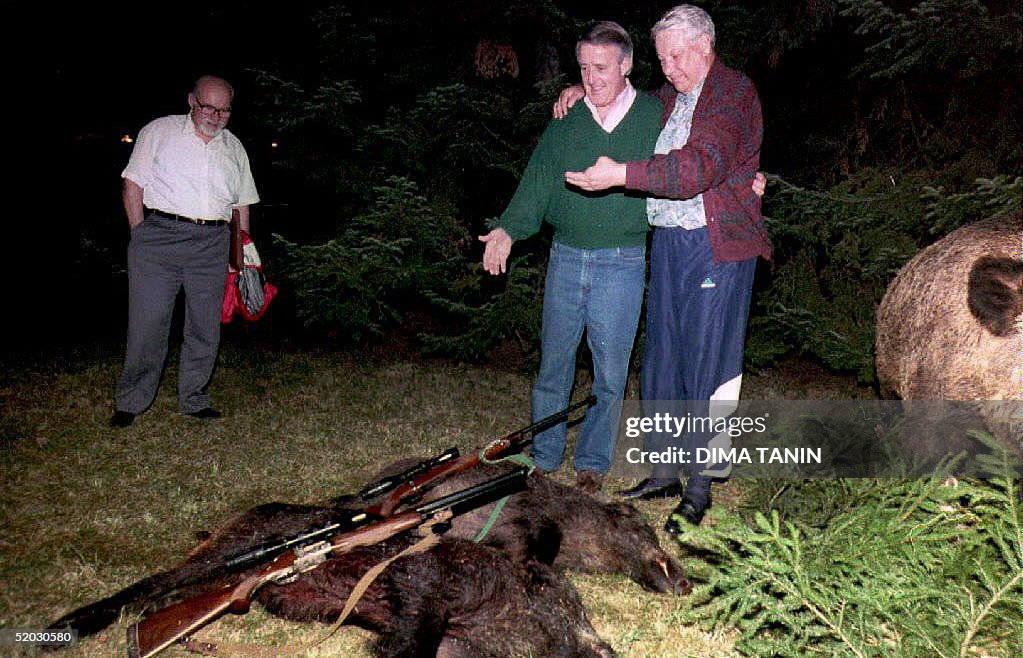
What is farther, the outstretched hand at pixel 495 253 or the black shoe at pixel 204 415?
the black shoe at pixel 204 415

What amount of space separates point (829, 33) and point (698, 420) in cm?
558

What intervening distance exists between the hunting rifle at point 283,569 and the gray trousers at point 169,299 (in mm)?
3124

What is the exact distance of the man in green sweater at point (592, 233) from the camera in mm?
3965

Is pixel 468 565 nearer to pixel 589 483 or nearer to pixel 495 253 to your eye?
pixel 589 483

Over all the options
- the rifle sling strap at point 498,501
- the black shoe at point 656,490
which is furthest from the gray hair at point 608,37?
the black shoe at point 656,490

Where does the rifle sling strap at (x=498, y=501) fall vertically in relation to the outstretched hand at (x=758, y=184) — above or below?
below

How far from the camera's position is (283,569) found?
8.26 ft

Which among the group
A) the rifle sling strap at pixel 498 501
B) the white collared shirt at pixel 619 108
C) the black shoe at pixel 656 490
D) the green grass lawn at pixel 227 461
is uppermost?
the white collared shirt at pixel 619 108

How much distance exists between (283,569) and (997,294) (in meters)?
3.18

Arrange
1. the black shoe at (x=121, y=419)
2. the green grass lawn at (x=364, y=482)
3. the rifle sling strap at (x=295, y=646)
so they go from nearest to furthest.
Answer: the green grass lawn at (x=364, y=482), the rifle sling strap at (x=295, y=646), the black shoe at (x=121, y=419)

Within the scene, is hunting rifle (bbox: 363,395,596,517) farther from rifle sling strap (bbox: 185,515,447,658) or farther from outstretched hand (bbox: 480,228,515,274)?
outstretched hand (bbox: 480,228,515,274)

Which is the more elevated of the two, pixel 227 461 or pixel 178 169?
pixel 178 169

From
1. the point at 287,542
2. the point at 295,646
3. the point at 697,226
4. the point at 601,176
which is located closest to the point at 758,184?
the point at 697,226

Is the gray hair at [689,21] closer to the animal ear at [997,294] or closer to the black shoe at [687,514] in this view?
the animal ear at [997,294]
